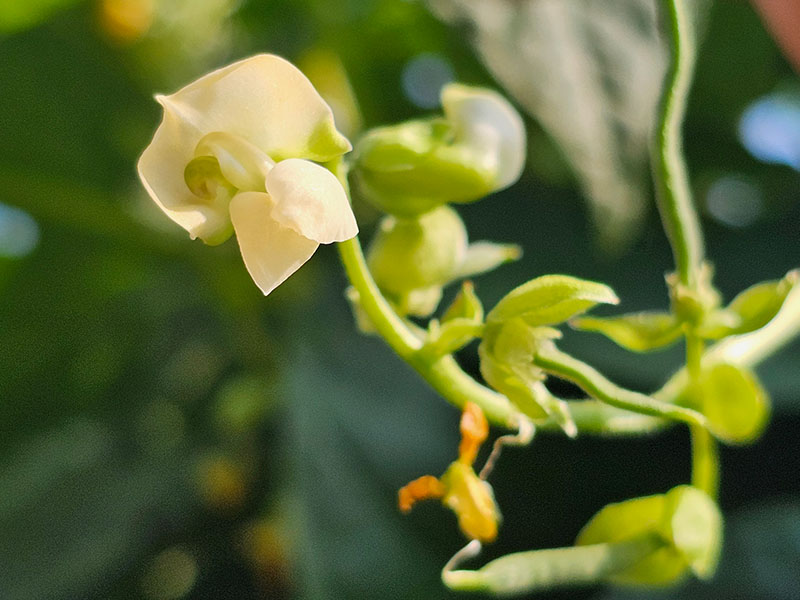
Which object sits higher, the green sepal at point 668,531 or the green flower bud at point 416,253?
the green flower bud at point 416,253

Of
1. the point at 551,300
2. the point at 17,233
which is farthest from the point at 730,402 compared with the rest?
the point at 17,233

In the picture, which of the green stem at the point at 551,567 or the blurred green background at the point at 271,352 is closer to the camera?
the green stem at the point at 551,567

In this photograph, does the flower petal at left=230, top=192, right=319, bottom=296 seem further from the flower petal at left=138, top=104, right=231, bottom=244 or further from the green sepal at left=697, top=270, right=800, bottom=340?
the green sepal at left=697, top=270, right=800, bottom=340

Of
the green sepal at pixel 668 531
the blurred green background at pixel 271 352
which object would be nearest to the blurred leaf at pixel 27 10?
the blurred green background at pixel 271 352

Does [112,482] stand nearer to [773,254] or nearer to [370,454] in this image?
[370,454]

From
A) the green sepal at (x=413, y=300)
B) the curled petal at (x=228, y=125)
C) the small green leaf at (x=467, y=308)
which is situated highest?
the curled petal at (x=228, y=125)

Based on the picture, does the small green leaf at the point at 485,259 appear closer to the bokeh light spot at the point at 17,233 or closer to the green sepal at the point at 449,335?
the green sepal at the point at 449,335

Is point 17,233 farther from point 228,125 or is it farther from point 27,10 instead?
point 228,125
